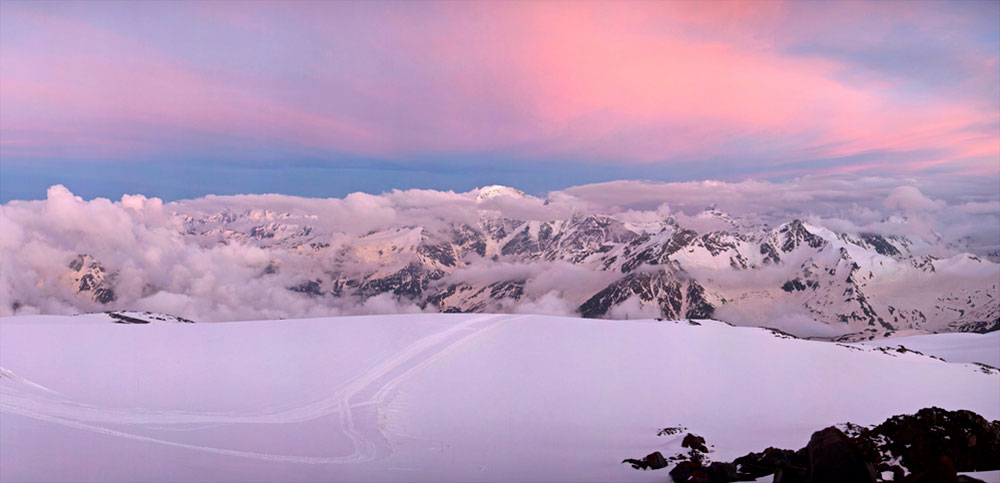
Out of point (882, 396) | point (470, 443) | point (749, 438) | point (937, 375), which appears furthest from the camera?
point (937, 375)

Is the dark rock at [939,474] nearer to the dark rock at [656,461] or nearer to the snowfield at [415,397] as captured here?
the snowfield at [415,397]

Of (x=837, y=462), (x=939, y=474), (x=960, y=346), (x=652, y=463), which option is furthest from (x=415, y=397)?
(x=960, y=346)

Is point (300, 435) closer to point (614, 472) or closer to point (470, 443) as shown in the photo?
point (470, 443)

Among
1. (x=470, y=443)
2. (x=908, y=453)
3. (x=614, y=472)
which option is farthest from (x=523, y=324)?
(x=908, y=453)

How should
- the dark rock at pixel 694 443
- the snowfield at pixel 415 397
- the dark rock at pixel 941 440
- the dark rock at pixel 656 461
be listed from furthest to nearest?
the dark rock at pixel 694 443 → the snowfield at pixel 415 397 → the dark rock at pixel 656 461 → the dark rock at pixel 941 440

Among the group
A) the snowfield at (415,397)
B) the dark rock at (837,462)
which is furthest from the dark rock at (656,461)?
the dark rock at (837,462)

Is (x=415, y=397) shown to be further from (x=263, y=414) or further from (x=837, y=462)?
(x=837, y=462)
